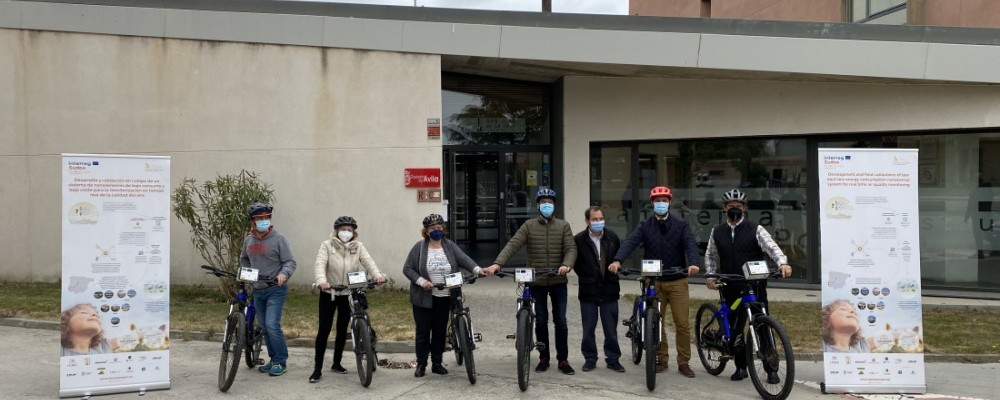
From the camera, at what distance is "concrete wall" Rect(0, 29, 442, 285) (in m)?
12.3

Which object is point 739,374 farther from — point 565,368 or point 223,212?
point 223,212

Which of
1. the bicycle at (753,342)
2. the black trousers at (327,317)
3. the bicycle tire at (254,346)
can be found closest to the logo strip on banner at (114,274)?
the bicycle tire at (254,346)

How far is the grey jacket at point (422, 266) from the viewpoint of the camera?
7.19m

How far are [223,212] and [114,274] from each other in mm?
4436

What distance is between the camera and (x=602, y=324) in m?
7.48

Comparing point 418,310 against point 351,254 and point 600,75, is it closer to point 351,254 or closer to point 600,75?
point 351,254

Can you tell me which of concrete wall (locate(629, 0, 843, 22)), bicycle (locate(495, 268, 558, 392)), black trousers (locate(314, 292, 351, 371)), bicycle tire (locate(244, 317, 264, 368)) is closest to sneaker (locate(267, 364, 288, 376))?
bicycle tire (locate(244, 317, 264, 368))

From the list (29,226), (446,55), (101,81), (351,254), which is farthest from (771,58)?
(29,226)

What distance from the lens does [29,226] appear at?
12.7m

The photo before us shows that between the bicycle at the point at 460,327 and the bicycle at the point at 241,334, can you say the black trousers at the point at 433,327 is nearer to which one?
the bicycle at the point at 460,327

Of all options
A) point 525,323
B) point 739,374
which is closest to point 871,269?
point 739,374

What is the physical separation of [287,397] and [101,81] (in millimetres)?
8263

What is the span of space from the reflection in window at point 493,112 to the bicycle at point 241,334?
24.6 feet

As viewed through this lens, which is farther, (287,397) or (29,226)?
(29,226)
